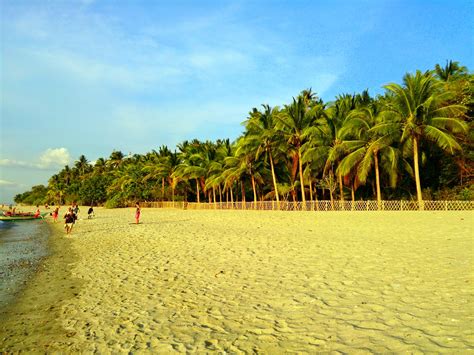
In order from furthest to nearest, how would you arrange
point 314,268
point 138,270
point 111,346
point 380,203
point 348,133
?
1. point 348,133
2. point 380,203
3. point 138,270
4. point 314,268
5. point 111,346

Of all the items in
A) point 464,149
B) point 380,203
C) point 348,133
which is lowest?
point 380,203

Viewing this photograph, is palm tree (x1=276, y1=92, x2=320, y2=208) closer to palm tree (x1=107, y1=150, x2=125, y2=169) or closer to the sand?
the sand

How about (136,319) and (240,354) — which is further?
(136,319)

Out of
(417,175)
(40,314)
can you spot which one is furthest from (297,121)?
(40,314)

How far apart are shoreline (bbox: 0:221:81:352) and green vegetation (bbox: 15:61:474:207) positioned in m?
22.7

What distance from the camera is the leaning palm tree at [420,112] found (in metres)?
22.9

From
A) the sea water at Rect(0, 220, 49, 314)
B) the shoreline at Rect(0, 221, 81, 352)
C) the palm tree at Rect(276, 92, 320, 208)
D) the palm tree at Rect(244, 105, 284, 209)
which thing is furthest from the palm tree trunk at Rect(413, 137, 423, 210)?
the sea water at Rect(0, 220, 49, 314)

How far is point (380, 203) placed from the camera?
25.1 meters

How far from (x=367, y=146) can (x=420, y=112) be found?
15.7 feet

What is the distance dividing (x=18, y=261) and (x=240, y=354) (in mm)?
11765

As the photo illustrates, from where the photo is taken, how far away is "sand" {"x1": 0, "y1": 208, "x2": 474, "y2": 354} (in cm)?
434

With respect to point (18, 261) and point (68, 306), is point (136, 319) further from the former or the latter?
point (18, 261)

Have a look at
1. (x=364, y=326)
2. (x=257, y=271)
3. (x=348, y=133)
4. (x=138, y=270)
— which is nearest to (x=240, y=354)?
(x=364, y=326)

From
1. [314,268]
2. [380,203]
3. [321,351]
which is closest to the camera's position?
[321,351]
